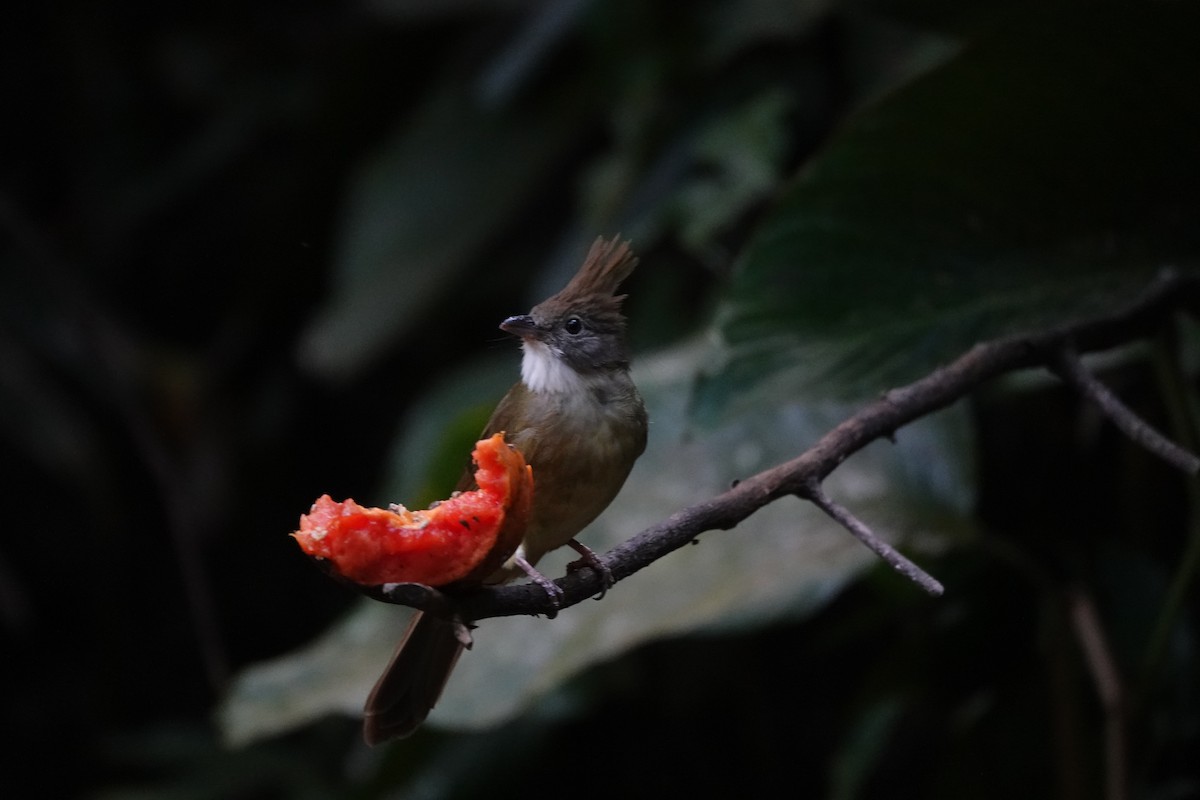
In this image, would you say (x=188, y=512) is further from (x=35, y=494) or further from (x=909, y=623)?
(x=909, y=623)

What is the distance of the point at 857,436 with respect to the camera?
156 cm

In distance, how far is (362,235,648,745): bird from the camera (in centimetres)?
162

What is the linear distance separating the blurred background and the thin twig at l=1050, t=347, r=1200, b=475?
0.80 feet

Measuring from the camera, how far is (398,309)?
3969mm

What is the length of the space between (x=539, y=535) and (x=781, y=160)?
1992 millimetres

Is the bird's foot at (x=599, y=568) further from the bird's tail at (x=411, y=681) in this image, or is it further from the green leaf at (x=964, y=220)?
the green leaf at (x=964, y=220)

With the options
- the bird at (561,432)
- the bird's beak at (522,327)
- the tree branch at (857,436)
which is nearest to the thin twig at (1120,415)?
the tree branch at (857,436)

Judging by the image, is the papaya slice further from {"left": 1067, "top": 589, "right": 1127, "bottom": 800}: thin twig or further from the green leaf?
{"left": 1067, "top": 589, "right": 1127, "bottom": 800}: thin twig

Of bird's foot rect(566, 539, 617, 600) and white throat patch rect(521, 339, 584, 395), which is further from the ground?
white throat patch rect(521, 339, 584, 395)

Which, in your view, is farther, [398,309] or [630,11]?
[398,309]

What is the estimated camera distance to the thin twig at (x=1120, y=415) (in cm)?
149

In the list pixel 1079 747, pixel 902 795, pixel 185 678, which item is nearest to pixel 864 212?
pixel 1079 747

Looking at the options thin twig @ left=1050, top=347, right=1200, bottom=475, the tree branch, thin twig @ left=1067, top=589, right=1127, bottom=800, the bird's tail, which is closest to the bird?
the bird's tail

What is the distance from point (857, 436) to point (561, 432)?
0.37 meters
